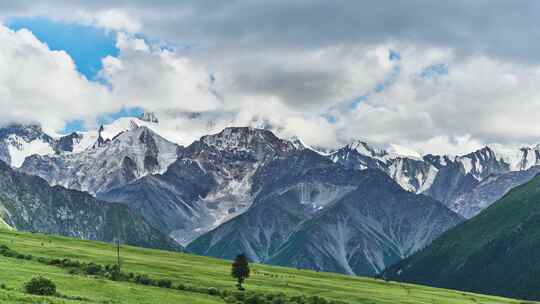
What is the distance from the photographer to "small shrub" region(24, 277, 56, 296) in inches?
3243

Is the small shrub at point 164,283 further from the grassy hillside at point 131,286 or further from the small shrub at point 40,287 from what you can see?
the small shrub at point 40,287

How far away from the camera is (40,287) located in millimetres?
83562

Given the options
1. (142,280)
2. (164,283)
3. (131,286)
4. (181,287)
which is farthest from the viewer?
(164,283)

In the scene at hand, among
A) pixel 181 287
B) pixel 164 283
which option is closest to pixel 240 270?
pixel 181 287

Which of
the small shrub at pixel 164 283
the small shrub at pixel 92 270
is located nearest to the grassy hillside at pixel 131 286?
the small shrub at pixel 92 270

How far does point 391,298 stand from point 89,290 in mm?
97681

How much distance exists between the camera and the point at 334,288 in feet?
650

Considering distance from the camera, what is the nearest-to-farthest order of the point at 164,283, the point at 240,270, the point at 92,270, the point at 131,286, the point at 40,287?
the point at 40,287, the point at 131,286, the point at 92,270, the point at 164,283, the point at 240,270

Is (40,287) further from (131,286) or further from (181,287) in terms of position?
(181,287)

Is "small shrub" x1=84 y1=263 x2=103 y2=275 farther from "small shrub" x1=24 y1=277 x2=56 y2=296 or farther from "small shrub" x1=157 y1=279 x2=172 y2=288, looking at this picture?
"small shrub" x1=24 y1=277 x2=56 y2=296

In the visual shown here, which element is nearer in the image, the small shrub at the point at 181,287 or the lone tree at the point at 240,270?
the small shrub at the point at 181,287

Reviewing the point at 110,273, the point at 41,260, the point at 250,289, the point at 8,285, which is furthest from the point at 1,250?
the point at 8,285

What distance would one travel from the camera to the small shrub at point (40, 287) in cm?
8238

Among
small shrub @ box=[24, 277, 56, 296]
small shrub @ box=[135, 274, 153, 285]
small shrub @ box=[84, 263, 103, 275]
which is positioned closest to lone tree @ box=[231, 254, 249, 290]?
small shrub @ box=[135, 274, 153, 285]
